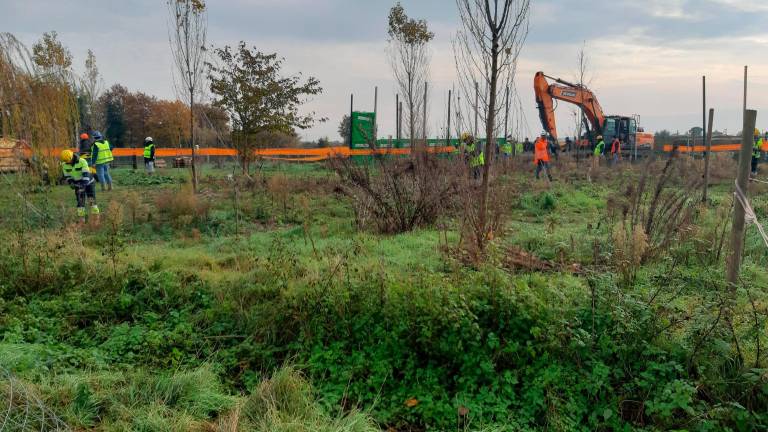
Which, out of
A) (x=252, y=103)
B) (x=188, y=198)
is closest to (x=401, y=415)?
(x=188, y=198)

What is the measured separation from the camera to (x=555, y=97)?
2453 centimetres

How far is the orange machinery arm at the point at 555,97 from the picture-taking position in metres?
23.9

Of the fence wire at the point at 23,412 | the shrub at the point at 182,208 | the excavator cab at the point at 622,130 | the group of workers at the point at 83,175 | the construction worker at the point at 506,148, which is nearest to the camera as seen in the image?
A: the fence wire at the point at 23,412

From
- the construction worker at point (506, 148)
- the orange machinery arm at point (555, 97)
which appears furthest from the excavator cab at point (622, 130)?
the construction worker at point (506, 148)

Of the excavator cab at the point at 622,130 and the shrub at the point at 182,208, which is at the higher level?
the excavator cab at the point at 622,130

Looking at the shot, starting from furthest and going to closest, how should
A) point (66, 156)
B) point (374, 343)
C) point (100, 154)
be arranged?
1. point (100, 154)
2. point (66, 156)
3. point (374, 343)

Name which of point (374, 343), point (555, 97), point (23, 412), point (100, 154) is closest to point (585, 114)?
point (555, 97)

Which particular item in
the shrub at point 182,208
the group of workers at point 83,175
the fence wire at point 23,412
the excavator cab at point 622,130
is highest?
the excavator cab at point 622,130

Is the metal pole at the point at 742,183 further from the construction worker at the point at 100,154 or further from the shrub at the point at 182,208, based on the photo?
the construction worker at the point at 100,154

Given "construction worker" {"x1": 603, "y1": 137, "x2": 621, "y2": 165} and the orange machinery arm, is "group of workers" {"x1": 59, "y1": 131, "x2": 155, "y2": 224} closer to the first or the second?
the orange machinery arm

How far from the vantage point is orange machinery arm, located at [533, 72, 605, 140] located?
23906 millimetres

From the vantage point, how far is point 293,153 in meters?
29.7

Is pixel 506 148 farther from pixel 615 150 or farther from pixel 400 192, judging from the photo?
pixel 400 192

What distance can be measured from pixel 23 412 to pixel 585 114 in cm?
2643
